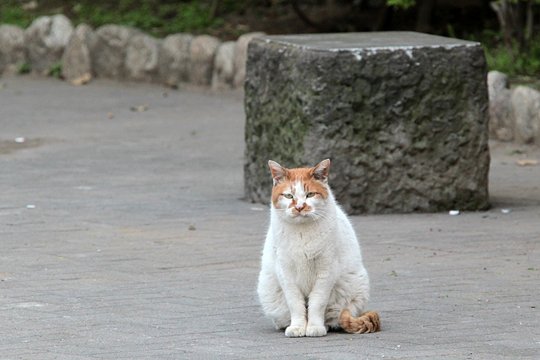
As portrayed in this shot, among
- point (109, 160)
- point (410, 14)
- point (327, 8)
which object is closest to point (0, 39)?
point (327, 8)

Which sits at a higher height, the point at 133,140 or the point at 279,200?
the point at 279,200

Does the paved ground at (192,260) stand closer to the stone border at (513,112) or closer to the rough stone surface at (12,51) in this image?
the stone border at (513,112)

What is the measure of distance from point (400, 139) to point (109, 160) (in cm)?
371

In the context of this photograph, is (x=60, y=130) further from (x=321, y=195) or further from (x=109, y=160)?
(x=321, y=195)

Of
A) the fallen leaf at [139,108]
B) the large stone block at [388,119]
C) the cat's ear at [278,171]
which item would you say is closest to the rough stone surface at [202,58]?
the fallen leaf at [139,108]

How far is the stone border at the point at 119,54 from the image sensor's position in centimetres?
1711

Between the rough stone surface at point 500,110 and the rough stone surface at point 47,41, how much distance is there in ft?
24.2

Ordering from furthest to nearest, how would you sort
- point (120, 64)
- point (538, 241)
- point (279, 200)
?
point (120, 64)
point (538, 241)
point (279, 200)

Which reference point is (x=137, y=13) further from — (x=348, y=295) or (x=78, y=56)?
(x=348, y=295)

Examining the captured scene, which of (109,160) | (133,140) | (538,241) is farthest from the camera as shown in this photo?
(133,140)

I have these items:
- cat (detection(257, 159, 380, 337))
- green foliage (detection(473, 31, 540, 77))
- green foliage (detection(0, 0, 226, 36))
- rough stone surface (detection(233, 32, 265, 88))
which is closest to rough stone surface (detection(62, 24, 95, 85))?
green foliage (detection(0, 0, 226, 36))

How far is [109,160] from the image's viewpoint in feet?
41.2

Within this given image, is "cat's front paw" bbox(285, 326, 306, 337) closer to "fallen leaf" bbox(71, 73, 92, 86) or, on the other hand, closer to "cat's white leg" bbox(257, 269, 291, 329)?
"cat's white leg" bbox(257, 269, 291, 329)

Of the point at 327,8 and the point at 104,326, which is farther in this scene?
the point at 327,8
